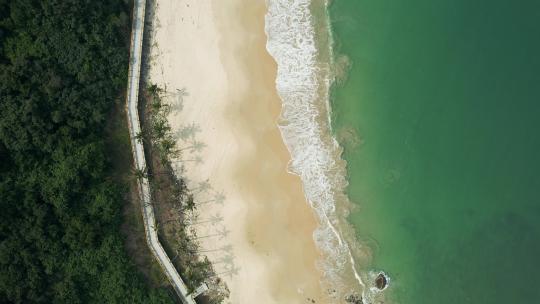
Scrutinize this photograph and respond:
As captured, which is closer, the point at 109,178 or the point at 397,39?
the point at 109,178

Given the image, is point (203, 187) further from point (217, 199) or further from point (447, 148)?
point (447, 148)

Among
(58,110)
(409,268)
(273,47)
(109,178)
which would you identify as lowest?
(409,268)

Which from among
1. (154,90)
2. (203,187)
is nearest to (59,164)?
(154,90)

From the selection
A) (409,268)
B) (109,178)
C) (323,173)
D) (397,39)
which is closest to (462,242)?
(409,268)

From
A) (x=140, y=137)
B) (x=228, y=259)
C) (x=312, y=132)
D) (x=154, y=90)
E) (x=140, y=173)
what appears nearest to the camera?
(x=140, y=173)

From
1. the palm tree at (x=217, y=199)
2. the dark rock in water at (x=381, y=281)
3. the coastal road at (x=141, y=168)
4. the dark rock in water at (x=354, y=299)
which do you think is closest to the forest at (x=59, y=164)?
the coastal road at (x=141, y=168)

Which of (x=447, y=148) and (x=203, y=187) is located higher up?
(x=447, y=148)

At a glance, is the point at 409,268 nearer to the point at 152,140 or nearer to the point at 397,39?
the point at 397,39

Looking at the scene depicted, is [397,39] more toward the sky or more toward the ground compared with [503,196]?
more toward the sky
